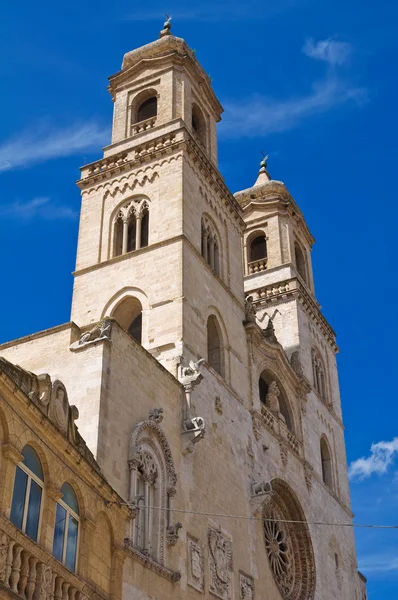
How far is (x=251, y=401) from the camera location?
2556 centimetres

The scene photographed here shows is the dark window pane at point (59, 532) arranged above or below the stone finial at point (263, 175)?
below

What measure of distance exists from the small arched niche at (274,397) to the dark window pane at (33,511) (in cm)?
1520

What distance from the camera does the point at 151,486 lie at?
18.7 metres

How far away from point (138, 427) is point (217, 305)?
304 inches

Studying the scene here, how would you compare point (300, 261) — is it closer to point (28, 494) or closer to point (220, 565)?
point (220, 565)

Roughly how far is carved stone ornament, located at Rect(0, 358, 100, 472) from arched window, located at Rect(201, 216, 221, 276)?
12418mm

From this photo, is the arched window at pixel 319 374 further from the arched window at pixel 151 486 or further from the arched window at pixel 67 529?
the arched window at pixel 67 529

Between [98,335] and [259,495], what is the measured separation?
7725 millimetres

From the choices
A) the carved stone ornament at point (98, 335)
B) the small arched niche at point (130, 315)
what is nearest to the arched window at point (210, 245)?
the small arched niche at point (130, 315)

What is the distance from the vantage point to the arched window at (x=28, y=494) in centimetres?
1203

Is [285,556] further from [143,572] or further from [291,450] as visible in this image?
[143,572]

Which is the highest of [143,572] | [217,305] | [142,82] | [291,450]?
[142,82]

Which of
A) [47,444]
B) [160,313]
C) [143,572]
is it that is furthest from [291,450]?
[47,444]

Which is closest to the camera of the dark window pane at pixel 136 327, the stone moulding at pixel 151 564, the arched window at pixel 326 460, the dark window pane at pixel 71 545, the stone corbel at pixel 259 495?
the dark window pane at pixel 71 545
